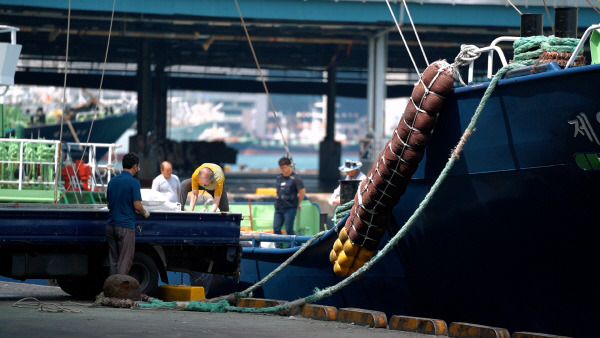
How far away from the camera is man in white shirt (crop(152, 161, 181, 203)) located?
15.4 m

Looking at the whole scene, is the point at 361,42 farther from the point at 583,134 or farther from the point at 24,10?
the point at 583,134

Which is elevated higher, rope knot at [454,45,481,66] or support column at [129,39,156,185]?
support column at [129,39,156,185]

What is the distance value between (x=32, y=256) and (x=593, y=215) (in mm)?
6296

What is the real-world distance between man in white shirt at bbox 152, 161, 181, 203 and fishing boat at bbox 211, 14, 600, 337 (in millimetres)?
5183

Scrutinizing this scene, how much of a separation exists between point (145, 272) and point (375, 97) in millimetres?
25349

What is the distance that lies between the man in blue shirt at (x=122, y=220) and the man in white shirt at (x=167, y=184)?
13.7 feet

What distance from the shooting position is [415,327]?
30.9ft

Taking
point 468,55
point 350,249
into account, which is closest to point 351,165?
point 350,249

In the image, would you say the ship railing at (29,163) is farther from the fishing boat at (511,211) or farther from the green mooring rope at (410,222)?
the fishing boat at (511,211)

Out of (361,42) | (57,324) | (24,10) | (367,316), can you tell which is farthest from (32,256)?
(361,42)

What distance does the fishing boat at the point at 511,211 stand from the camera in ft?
28.6

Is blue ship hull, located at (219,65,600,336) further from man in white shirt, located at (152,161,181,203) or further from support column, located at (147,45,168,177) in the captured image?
support column, located at (147,45,168,177)

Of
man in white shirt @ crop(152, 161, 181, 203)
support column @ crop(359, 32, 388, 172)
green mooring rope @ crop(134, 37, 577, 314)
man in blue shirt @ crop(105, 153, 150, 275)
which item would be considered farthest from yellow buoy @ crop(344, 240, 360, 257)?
support column @ crop(359, 32, 388, 172)

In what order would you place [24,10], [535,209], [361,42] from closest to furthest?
[535,209] < [24,10] < [361,42]
